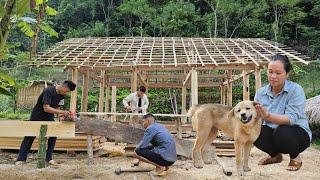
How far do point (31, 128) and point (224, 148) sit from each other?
5376 millimetres

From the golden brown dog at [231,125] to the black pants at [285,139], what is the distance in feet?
1.48

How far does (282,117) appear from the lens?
3.59 metres

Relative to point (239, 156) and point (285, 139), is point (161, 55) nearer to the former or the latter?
point (239, 156)

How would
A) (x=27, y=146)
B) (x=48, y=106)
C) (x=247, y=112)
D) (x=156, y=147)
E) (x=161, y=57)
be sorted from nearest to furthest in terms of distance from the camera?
(x=247, y=112) → (x=156, y=147) → (x=48, y=106) → (x=27, y=146) → (x=161, y=57)

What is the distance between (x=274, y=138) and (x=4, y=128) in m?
5.25

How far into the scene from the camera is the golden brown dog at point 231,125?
4406 mm

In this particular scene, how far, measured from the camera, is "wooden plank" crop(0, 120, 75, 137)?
7316mm

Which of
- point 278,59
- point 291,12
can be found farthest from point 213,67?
point 291,12

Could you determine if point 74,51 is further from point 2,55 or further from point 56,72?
point 56,72

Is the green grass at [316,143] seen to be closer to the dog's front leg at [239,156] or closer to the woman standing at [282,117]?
the dog's front leg at [239,156]

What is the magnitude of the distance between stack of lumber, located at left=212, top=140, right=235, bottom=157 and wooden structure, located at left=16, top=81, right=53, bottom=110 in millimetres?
14582

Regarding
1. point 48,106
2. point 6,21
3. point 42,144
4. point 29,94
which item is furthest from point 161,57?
point 29,94

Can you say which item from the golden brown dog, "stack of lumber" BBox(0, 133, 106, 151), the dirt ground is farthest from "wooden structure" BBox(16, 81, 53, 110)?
the golden brown dog

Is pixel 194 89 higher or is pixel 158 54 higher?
pixel 158 54
